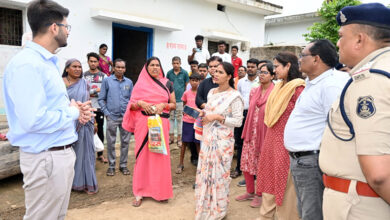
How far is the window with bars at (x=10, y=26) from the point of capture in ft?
20.1

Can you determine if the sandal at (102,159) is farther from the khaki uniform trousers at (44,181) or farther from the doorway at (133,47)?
the doorway at (133,47)

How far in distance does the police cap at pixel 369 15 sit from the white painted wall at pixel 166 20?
21.7 ft

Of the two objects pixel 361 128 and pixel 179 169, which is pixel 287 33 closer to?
pixel 179 169

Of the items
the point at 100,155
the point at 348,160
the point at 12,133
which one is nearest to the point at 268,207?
the point at 348,160

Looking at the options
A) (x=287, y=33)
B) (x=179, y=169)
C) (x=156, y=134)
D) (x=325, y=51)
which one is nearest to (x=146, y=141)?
(x=156, y=134)

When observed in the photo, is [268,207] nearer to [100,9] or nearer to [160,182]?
[160,182]

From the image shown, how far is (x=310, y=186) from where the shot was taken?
2.28 m

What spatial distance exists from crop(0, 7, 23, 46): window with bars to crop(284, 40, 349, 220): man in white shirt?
6400 millimetres

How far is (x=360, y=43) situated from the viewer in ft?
4.47

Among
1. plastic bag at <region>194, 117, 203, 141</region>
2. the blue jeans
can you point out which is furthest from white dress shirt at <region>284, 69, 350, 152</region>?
plastic bag at <region>194, 117, 203, 141</region>

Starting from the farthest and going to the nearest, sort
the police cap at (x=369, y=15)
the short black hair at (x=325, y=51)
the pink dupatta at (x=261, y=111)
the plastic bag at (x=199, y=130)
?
the pink dupatta at (x=261, y=111) < the plastic bag at (x=199, y=130) < the short black hair at (x=325, y=51) < the police cap at (x=369, y=15)

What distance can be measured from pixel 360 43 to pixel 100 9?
711 cm

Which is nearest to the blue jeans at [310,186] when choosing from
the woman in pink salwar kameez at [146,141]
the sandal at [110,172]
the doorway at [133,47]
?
the woman in pink salwar kameez at [146,141]

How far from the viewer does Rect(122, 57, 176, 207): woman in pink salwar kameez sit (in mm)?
3762
